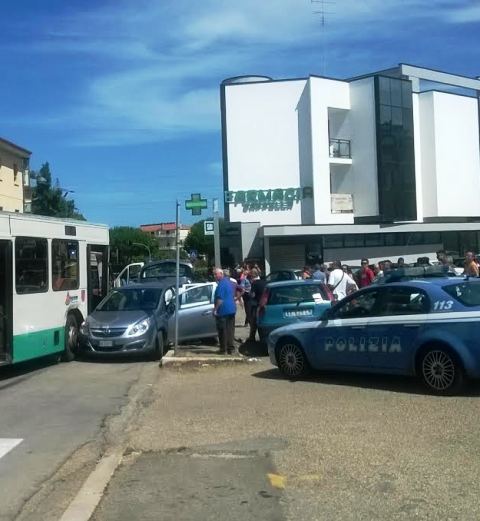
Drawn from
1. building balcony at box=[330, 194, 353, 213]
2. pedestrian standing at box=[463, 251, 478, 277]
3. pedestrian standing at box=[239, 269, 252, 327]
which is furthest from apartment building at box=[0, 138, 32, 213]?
pedestrian standing at box=[463, 251, 478, 277]

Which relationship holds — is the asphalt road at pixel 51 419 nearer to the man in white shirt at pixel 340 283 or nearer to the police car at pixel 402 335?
the police car at pixel 402 335

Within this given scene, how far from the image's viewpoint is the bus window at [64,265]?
14.0 m

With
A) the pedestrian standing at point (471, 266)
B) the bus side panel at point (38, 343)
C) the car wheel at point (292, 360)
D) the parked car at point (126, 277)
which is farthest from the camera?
the parked car at point (126, 277)

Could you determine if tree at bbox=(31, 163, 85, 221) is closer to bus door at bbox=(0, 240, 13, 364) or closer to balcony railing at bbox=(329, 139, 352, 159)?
balcony railing at bbox=(329, 139, 352, 159)

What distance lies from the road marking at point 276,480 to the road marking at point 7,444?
292 cm

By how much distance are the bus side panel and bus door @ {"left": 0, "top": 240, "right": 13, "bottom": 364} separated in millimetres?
135

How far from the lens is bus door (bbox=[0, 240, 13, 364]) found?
12.2 m

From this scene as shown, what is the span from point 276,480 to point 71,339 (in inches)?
379

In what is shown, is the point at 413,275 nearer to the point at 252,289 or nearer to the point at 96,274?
the point at 252,289

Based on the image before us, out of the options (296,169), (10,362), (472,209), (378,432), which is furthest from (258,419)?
(472,209)

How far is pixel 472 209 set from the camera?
153ft

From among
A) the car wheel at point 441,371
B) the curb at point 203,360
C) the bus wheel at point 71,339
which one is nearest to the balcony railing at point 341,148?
the bus wheel at point 71,339

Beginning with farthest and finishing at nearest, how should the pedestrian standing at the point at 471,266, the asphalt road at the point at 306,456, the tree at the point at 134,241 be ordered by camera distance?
the tree at the point at 134,241, the pedestrian standing at the point at 471,266, the asphalt road at the point at 306,456

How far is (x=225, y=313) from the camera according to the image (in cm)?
1421
